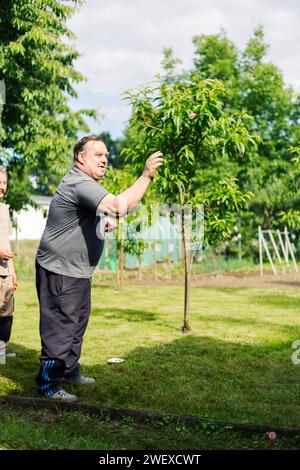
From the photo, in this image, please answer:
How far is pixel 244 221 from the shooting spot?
29.6 meters

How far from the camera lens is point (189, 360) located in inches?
254

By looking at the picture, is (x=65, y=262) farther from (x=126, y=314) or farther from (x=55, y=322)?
(x=126, y=314)

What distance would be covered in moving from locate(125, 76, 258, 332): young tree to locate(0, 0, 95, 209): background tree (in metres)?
6.88

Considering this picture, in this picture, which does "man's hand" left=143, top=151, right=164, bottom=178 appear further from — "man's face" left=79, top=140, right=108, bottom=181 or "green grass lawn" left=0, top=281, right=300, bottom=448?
"green grass lawn" left=0, top=281, right=300, bottom=448

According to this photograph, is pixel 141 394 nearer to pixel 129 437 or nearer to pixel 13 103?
pixel 129 437

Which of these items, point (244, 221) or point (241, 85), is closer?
point (244, 221)

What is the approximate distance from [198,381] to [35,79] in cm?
1239

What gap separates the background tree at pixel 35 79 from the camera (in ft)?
46.8

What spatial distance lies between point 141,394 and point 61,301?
3.69ft

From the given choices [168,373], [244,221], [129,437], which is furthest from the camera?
[244,221]

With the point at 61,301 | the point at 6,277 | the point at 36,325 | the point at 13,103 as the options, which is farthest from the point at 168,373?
the point at 13,103

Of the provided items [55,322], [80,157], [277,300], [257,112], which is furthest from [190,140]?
[257,112]

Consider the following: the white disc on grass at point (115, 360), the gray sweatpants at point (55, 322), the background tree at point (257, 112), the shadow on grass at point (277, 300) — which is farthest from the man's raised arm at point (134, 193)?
the background tree at point (257, 112)

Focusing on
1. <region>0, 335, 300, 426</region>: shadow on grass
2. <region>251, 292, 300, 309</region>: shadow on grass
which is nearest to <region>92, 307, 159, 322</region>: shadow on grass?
<region>0, 335, 300, 426</region>: shadow on grass
